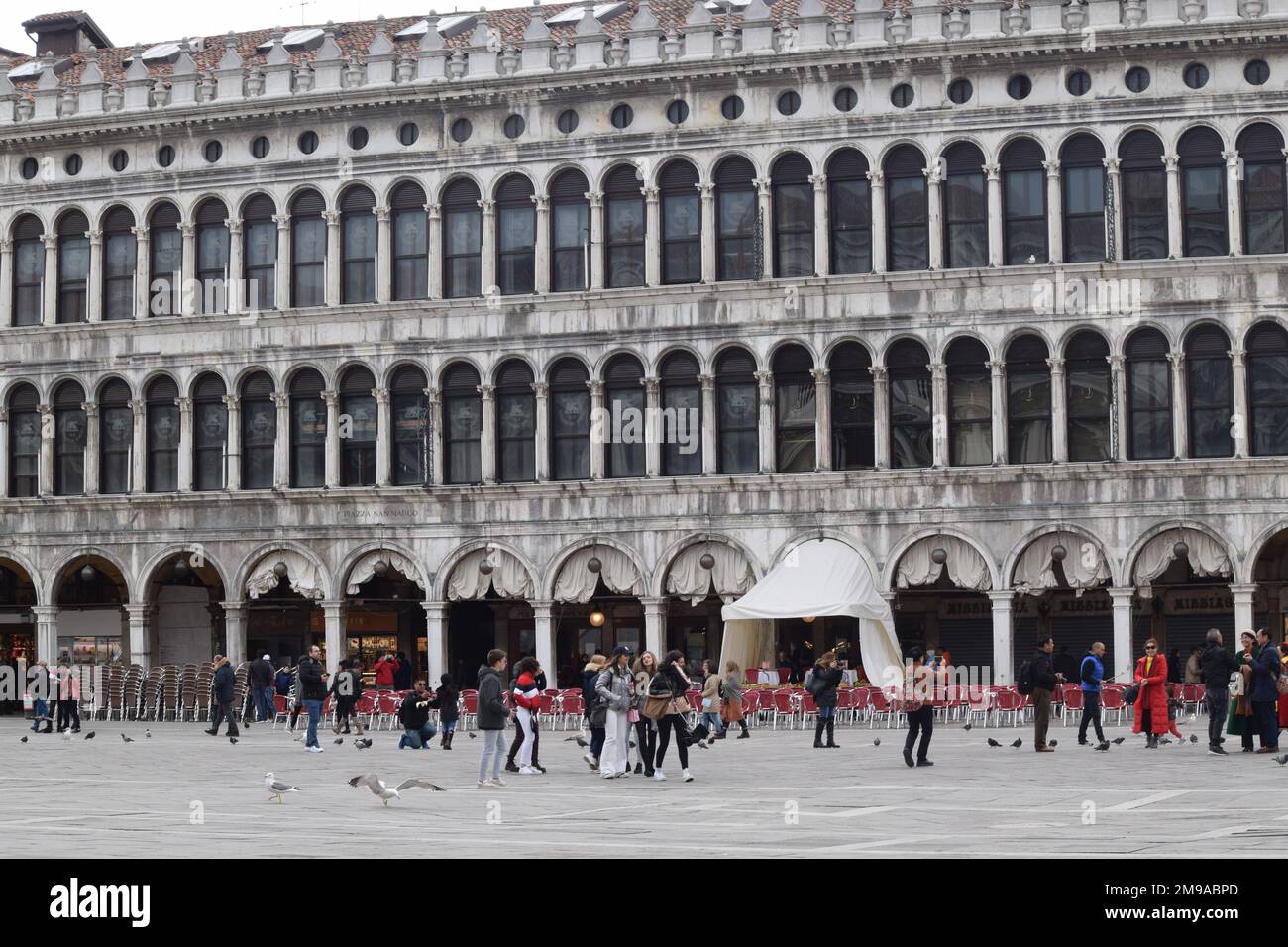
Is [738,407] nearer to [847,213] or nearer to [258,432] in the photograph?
[847,213]

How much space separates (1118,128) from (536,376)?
41.2 ft

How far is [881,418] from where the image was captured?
1661 inches

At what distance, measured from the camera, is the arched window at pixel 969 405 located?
4200 cm

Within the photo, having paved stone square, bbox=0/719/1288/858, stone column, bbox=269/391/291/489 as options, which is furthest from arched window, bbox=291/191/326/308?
paved stone square, bbox=0/719/1288/858

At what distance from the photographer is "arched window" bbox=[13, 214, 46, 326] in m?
48.3

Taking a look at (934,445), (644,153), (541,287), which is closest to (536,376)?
(541,287)

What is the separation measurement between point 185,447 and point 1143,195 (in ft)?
68.0

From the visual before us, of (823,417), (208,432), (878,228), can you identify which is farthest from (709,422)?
(208,432)

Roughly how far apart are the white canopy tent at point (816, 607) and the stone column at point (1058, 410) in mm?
4359

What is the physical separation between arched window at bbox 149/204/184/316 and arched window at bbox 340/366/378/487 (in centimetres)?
438

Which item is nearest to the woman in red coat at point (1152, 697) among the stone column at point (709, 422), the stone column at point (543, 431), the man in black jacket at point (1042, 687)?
the man in black jacket at point (1042, 687)

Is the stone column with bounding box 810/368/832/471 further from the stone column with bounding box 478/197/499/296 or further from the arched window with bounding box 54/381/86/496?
the arched window with bounding box 54/381/86/496

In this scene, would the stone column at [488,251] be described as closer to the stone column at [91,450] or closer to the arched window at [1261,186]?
the stone column at [91,450]
